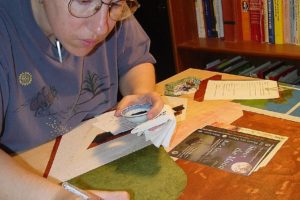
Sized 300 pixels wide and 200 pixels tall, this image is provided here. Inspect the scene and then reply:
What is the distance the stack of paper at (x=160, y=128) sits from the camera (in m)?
0.89

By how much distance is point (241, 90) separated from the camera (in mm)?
1164

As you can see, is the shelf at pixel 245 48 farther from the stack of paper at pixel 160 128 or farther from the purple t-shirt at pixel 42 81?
the stack of paper at pixel 160 128

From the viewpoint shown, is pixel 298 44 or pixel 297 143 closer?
pixel 297 143

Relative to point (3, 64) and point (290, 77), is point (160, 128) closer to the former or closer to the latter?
point (3, 64)

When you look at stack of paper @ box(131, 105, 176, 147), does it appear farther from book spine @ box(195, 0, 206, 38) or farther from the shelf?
book spine @ box(195, 0, 206, 38)

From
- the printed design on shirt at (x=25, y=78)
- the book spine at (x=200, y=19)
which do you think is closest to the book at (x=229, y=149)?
the printed design on shirt at (x=25, y=78)

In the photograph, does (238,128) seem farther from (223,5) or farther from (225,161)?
(223,5)

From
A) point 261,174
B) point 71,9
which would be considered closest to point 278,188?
point 261,174

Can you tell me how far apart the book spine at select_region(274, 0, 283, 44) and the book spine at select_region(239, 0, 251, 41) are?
140 millimetres

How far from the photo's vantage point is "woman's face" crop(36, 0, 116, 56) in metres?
0.81

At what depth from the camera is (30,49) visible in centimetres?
93

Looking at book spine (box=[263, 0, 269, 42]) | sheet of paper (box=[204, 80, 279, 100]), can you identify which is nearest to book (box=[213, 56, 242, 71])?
book spine (box=[263, 0, 269, 42])

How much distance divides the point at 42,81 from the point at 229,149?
478mm

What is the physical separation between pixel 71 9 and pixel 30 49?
19cm
